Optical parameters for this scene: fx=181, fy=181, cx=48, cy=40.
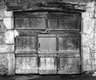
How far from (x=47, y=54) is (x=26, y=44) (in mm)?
693

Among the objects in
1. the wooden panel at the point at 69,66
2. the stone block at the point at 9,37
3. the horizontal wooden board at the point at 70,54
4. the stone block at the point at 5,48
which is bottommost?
the wooden panel at the point at 69,66

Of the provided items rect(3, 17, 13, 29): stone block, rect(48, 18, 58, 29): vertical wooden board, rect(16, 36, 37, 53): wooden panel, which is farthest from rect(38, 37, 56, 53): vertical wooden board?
rect(3, 17, 13, 29): stone block

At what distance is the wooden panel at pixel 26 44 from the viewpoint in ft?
17.7

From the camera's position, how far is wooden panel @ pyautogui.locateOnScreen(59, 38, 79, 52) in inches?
215

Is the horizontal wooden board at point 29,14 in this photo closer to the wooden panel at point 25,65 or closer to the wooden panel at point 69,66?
the wooden panel at point 25,65

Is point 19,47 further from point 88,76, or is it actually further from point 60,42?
point 88,76

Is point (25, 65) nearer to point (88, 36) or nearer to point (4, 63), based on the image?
point (4, 63)

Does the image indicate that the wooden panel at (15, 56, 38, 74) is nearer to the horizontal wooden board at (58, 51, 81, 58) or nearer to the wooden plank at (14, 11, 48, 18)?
the horizontal wooden board at (58, 51, 81, 58)

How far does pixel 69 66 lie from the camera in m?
5.43

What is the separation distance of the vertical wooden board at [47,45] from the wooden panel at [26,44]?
0.65ft

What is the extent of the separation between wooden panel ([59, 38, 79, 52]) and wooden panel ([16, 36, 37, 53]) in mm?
796

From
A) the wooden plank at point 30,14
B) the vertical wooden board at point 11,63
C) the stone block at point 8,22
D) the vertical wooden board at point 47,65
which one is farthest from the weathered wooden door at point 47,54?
the stone block at point 8,22

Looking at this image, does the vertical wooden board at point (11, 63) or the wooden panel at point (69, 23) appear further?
the wooden panel at point (69, 23)

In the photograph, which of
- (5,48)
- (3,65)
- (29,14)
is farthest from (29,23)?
(3,65)
